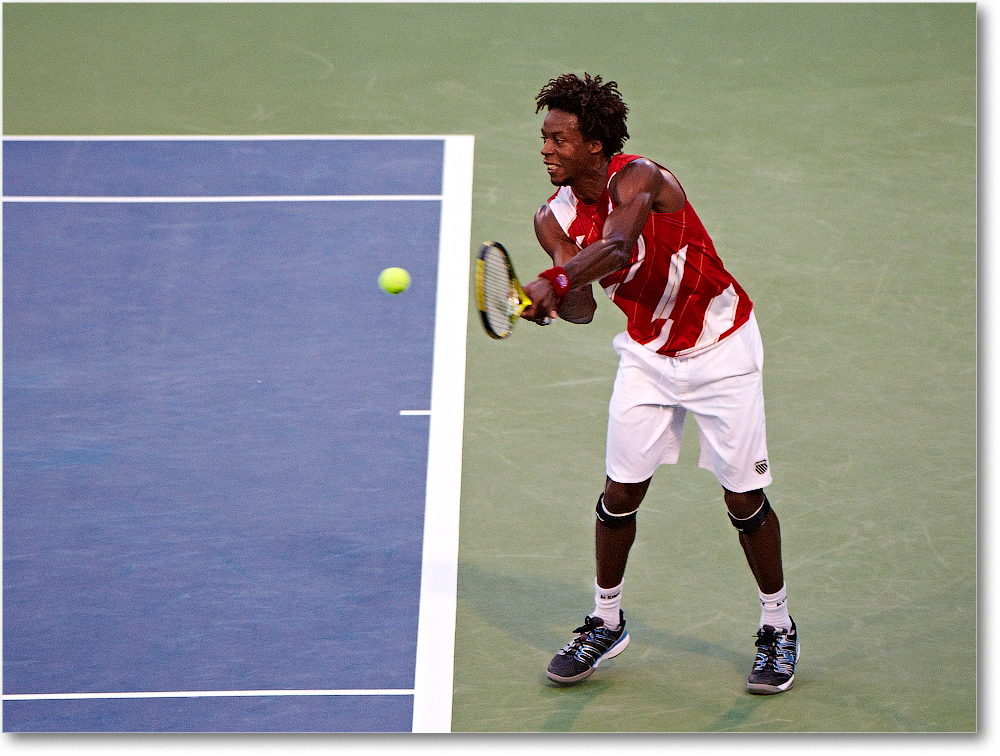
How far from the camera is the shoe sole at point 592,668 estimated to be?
5379 millimetres

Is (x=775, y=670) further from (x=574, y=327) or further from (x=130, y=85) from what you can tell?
(x=130, y=85)

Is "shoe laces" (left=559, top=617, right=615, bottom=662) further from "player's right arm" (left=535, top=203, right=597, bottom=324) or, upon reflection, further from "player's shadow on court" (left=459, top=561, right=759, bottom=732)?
"player's right arm" (left=535, top=203, right=597, bottom=324)

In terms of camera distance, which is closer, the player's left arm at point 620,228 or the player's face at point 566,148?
the player's left arm at point 620,228

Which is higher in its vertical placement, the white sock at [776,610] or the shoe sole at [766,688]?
the white sock at [776,610]

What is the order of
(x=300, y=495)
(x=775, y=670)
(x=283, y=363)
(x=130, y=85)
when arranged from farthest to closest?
(x=130, y=85), (x=283, y=363), (x=300, y=495), (x=775, y=670)

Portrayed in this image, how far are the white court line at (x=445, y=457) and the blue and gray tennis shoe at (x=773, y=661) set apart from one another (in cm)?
118

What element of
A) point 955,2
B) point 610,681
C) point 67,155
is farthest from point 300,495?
point 955,2

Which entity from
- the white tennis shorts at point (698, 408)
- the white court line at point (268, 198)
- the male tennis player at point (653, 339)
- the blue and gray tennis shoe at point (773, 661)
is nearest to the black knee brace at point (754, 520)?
the male tennis player at point (653, 339)

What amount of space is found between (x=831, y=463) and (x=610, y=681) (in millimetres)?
1867

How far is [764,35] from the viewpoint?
10156mm

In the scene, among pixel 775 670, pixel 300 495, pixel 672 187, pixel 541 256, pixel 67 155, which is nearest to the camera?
pixel 672 187

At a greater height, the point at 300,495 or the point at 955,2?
the point at 955,2

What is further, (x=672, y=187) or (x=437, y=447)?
(x=437, y=447)

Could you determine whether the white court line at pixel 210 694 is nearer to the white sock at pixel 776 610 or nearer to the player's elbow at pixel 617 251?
the white sock at pixel 776 610
